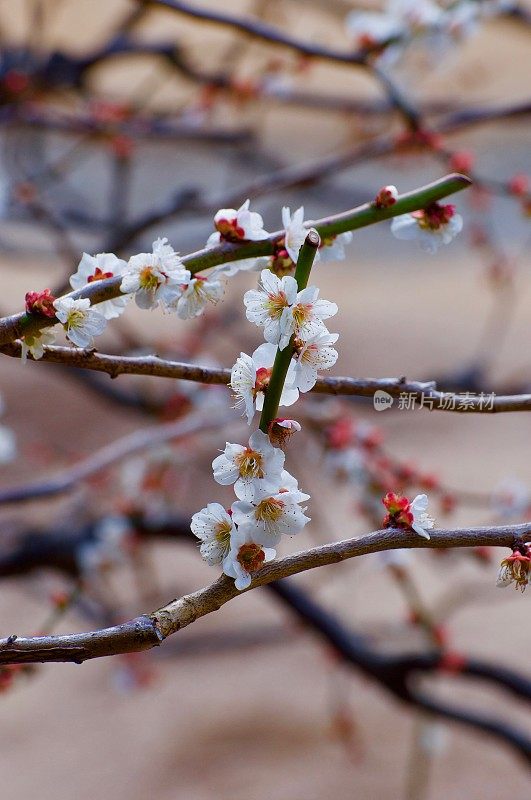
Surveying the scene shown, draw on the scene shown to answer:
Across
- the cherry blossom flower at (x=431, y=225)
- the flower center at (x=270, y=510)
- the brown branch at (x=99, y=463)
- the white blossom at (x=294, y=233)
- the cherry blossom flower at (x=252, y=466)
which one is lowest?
the flower center at (x=270, y=510)

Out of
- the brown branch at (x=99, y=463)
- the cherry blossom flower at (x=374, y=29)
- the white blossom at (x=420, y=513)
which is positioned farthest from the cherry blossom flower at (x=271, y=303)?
the cherry blossom flower at (x=374, y=29)

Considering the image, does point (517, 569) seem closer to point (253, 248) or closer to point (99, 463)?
point (253, 248)

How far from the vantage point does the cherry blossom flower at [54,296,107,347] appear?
1.25 feet

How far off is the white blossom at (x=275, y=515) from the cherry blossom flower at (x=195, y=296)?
96 millimetres

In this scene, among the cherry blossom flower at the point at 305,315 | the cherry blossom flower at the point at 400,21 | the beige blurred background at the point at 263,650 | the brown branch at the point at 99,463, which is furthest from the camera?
the beige blurred background at the point at 263,650

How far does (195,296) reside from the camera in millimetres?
412

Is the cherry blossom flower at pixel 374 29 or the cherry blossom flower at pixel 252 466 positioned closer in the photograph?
the cherry blossom flower at pixel 252 466

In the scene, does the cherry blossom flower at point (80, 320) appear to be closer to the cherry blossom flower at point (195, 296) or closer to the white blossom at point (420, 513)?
the cherry blossom flower at point (195, 296)

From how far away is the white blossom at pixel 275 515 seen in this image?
369 millimetres

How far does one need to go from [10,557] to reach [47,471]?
1.48 meters

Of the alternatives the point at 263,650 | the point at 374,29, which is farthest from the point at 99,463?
the point at 263,650

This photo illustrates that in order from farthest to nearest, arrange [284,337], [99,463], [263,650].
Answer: [263,650] < [99,463] < [284,337]

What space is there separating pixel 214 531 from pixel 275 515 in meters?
0.04

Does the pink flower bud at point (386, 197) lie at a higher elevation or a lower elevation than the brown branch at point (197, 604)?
higher
